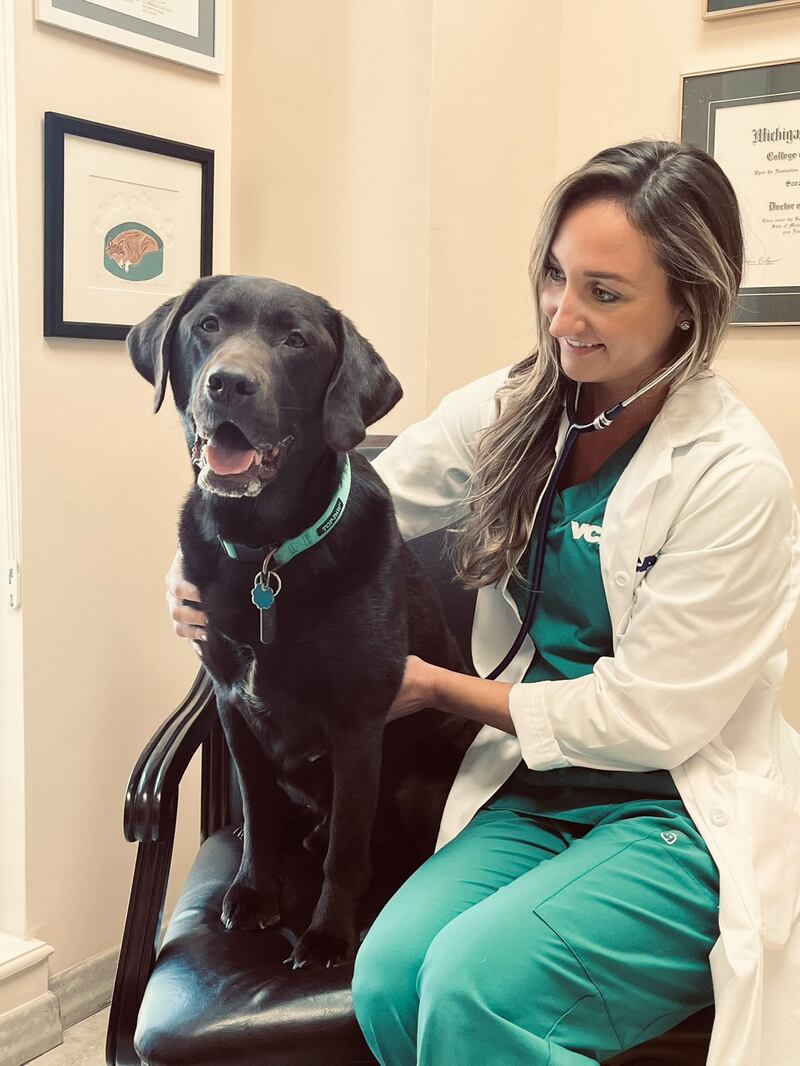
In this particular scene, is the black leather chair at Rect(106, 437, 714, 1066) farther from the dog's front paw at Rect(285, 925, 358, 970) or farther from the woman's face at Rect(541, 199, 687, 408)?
the woman's face at Rect(541, 199, 687, 408)

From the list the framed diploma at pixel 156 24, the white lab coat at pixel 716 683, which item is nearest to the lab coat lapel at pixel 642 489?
the white lab coat at pixel 716 683

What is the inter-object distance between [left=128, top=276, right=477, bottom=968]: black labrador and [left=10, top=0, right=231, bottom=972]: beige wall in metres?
0.73

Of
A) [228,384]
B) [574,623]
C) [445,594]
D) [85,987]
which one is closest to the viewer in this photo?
[228,384]

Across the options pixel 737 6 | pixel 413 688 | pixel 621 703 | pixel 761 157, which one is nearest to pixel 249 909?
pixel 413 688

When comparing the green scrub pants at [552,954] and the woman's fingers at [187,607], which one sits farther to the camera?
the woman's fingers at [187,607]

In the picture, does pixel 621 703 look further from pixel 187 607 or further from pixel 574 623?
pixel 187 607

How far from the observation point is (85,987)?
207 centimetres

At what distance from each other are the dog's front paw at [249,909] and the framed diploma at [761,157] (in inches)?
50.6

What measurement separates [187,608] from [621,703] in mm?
534

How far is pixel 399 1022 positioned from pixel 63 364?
1280mm

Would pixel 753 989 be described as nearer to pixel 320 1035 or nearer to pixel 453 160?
pixel 320 1035

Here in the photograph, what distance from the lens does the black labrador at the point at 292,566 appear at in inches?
43.4

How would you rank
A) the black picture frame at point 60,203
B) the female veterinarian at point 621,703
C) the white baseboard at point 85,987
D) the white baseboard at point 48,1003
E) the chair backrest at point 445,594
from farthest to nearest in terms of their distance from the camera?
the white baseboard at point 85,987, the white baseboard at point 48,1003, the black picture frame at point 60,203, the chair backrest at point 445,594, the female veterinarian at point 621,703

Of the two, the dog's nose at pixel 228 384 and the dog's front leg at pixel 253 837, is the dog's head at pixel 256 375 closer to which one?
the dog's nose at pixel 228 384
